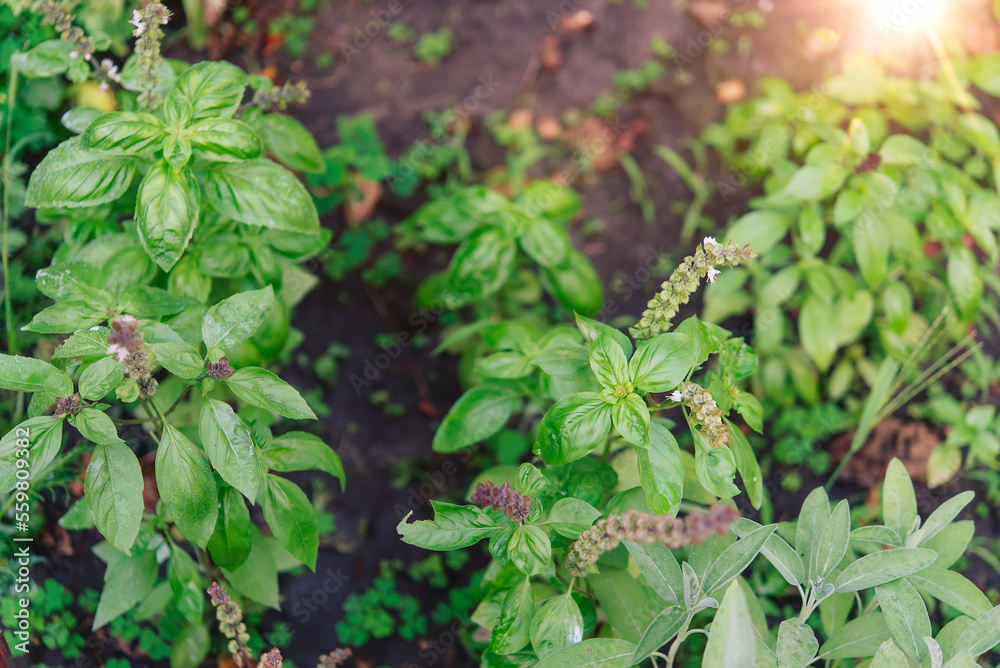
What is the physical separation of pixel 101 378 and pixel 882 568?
2047 millimetres

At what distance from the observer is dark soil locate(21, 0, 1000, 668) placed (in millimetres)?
2797

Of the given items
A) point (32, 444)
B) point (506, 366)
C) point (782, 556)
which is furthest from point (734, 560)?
point (32, 444)

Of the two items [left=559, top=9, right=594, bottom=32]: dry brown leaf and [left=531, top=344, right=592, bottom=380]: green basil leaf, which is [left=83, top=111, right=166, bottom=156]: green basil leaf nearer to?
[left=531, top=344, right=592, bottom=380]: green basil leaf

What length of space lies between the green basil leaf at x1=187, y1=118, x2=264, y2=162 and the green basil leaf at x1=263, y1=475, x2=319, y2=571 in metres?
0.90

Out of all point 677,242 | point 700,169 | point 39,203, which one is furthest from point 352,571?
point 700,169

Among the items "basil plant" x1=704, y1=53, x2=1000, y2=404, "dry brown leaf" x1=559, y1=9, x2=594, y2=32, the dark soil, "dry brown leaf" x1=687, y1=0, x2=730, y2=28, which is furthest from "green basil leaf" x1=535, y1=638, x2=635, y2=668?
"dry brown leaf" x1=687, y1=0, x2=730, y2=28

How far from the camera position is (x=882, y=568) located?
1607mm

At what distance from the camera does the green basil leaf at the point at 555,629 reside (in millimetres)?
1581

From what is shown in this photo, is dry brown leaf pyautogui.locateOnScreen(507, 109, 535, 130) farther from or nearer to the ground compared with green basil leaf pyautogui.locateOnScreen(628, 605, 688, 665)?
farther from the ground

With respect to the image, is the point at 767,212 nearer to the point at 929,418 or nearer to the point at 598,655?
the point at 929,418

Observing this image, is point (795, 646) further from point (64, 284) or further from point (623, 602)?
point (64, 284)

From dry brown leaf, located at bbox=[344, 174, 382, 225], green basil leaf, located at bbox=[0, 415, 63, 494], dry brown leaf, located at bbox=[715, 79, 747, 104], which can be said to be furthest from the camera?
dry brown leaf, located at bbox=[715, 79, 747, 104]

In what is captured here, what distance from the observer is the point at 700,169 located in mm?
3348

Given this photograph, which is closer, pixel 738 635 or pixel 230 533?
pixel 738 635
